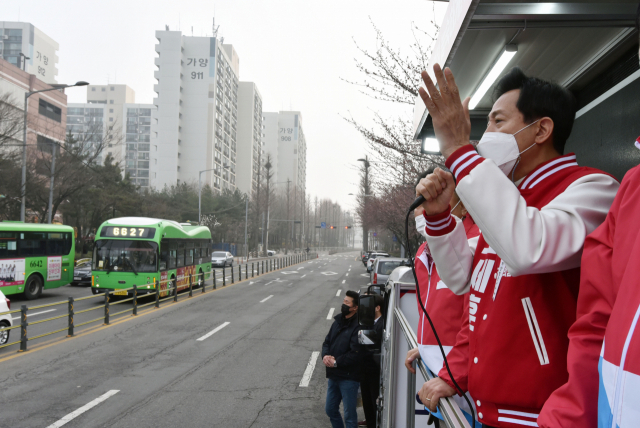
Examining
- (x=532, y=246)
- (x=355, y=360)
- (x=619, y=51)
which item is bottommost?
(x=355, y=360)

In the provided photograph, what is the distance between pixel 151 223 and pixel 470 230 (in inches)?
651

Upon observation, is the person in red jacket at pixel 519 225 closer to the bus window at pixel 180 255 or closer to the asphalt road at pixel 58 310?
the asphalt road at pixel 58 310

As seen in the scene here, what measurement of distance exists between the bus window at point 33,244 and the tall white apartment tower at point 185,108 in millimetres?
57834

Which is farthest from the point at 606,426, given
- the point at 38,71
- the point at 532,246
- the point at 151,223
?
the point at 38,71

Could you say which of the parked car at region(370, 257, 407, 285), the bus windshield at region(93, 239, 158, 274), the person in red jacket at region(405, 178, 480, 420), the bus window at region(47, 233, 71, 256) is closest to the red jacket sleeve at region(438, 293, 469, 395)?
the person in red jacket at region(405, 178, 480, 420)

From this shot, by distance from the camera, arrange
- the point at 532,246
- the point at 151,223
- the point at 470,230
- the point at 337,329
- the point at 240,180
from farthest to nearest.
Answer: the point at 240,180
the point at 151,223
the point at 337,329
the point at 470,230
the point at 532,246

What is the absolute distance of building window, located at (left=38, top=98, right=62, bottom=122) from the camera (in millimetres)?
47438

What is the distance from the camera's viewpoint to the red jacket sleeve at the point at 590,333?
1042 mm

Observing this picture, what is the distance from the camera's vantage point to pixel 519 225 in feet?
4.49

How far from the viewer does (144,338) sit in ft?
36.4

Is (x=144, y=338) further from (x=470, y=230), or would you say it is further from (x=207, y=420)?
(x=470, y=230)

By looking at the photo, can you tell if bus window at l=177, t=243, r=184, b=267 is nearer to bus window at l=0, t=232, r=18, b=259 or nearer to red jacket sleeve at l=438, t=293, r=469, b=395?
bus window at l=0, t=232, r=18, b=259

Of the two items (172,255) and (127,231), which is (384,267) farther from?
(127,231)

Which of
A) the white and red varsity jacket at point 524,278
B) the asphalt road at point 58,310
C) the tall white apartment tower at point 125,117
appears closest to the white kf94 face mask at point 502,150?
the white and red varsity jacket at point 524,278
